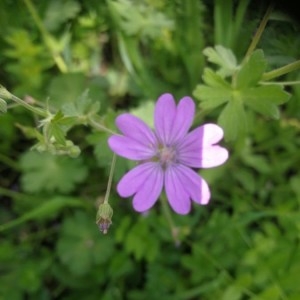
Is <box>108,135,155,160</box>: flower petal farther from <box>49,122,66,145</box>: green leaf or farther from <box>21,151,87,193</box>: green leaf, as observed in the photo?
<box>21,151,87,193</box>: green leaf

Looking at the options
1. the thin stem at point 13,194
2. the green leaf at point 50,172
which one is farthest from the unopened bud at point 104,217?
the thin stem at point 13,194

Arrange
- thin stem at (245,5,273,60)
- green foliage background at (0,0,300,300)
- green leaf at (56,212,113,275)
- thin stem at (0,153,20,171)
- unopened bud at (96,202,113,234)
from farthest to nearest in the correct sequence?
thin stem at (0,153,20,171), green leaf at (56,212,113,275), green foliage background at (0,0,300,300), thin stem at (245,5,273,60), unopened bud at (96,202,113,234)

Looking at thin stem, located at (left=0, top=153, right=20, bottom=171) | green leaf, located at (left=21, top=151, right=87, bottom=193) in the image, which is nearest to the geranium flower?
green leaf, located at (left=21, top=151, right=87, bottom=193)

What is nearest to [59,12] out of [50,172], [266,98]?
[50,172]

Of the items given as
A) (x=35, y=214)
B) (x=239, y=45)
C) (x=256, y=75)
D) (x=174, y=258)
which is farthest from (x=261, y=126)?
(x=35, y=214)

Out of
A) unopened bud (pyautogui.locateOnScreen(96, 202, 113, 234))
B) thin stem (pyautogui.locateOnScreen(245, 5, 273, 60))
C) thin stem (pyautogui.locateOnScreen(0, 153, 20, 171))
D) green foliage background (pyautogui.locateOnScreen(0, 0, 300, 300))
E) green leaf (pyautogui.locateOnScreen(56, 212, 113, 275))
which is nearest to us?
unopened bud (pyautogui.locateOnScreen(96, 202, 113, 234))

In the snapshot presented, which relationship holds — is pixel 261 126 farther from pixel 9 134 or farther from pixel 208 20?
pixel 9 134
